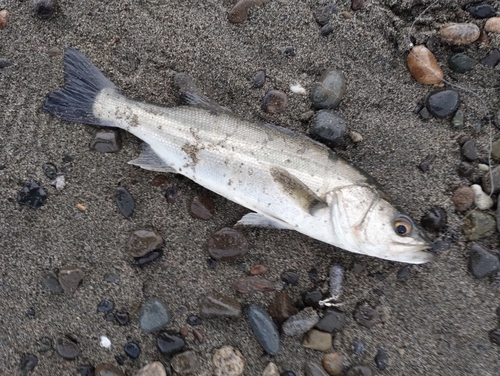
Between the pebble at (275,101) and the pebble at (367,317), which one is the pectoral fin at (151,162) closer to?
the pebble at (275,101)

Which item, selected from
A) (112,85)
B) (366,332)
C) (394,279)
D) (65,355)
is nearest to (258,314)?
(366,332)

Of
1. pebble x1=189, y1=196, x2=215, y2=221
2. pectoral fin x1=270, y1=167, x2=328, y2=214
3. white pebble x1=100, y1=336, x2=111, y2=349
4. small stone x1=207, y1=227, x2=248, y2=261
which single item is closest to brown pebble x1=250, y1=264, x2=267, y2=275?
small stone x1=207, y1=227, x2=248, y2=261

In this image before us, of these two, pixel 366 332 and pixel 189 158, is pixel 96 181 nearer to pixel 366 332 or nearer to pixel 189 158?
pixel 189 158

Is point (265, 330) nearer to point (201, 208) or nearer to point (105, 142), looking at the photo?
point (201, 208)

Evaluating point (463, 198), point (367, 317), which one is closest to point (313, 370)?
point (367, 317)

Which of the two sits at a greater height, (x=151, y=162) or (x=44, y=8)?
(x=44, y=8)

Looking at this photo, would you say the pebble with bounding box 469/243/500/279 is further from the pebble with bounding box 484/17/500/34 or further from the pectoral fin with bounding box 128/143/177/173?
the pectoral fin with bounding box 128/143/177/173
